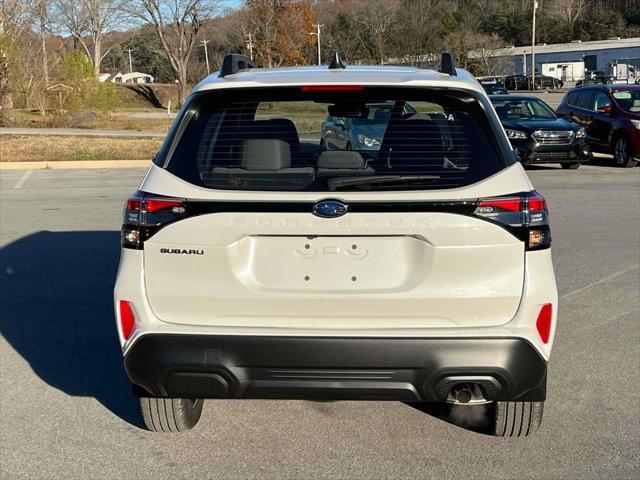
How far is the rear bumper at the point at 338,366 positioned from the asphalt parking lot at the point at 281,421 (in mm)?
573

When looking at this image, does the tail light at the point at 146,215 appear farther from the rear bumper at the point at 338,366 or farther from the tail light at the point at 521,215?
the tail light at the point at 521,215

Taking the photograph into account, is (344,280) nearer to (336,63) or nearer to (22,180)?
(336,63)

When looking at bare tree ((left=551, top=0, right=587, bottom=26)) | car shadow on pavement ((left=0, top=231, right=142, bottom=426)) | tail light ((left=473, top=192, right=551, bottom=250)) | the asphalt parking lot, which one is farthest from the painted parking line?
bare tree ((left=551, top=0, right=587, bottom=26))

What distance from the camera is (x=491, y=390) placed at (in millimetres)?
3512

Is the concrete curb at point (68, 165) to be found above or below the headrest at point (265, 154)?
below

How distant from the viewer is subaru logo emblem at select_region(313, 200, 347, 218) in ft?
11.1

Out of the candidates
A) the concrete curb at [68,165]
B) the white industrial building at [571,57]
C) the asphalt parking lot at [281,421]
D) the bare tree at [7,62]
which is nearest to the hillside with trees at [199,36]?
the bare tree at [7,62]

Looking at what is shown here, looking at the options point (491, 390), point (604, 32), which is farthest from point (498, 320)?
point (604, 32)

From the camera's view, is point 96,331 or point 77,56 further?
point 77,56

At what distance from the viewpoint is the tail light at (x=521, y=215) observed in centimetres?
343

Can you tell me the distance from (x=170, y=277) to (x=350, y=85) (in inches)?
45.2

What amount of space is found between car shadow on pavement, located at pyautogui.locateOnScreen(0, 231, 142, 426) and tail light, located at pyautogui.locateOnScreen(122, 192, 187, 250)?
52.9 inches

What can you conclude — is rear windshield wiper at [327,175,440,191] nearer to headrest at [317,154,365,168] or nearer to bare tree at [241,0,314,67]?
headrest at [317,154,365,168]

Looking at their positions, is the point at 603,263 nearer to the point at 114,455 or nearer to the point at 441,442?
the point at 441,442
